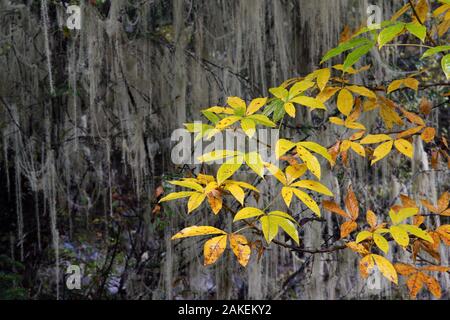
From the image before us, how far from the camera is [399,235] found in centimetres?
116

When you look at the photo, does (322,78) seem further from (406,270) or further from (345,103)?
(406,270)

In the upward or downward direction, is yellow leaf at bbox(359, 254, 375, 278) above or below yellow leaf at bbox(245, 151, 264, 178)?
below

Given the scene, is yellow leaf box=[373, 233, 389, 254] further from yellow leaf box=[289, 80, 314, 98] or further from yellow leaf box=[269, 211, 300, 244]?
yellow leaf box=[289, 80, 314, 98]

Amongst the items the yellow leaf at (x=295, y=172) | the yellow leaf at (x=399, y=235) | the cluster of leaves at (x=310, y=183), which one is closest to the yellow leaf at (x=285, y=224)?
the cluster of leaves at (x=310, y=183)

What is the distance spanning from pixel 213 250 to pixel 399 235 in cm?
43

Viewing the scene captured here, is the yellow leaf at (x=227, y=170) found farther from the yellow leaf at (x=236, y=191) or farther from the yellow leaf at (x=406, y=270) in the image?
the yellow leaf at (x=406, y=270)

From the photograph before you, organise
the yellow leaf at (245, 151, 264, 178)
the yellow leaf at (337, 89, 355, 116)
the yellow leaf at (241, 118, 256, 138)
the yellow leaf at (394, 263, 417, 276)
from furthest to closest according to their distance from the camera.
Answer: the yellow leaf at (337, 89, 355, 116) < the yellow leaf at (394, 263, 417, 276) < the yellow leaf at (241, 118, 256, 138) < the yellow leaf at (245, 151, 264, 178)

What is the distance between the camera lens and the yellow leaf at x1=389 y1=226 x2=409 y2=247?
1.14 metres

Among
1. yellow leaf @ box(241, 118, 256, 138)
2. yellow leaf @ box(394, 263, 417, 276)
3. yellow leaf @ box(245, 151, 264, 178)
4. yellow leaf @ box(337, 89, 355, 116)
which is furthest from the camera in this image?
yellow leaf @ box(337, 89, 355, 116)

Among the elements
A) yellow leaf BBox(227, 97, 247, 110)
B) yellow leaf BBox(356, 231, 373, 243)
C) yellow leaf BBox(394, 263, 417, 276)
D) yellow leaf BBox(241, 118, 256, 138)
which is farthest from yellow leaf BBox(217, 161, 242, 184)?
yellow leaf BBox(394, 263, 417, 276)

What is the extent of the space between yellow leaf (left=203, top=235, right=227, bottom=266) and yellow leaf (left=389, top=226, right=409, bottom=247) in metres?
0.39

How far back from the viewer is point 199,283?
9.81 feet

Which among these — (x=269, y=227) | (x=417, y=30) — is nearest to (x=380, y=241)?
(x=269, y=227)

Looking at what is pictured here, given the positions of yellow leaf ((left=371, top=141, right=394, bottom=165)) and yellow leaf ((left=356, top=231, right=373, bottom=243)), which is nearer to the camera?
yellow leaf ((left=356, top=231, right=373, bottom=243))
